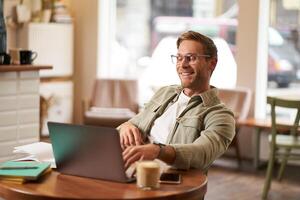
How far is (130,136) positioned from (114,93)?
4.35 m

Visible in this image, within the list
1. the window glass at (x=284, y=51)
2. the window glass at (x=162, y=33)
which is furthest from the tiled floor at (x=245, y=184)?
the window glass at (x=162, y=33)

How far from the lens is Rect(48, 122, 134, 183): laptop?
1.88m

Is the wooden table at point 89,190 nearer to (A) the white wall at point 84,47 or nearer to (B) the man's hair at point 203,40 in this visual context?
(B) the man's hair at point 203,40

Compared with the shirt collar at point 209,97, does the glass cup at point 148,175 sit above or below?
below

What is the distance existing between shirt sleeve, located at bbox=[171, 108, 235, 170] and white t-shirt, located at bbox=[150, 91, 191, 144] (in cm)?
19

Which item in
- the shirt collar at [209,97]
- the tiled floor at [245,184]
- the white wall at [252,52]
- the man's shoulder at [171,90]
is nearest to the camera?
the shirt collar at [209,97]

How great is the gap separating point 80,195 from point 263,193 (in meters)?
3.08

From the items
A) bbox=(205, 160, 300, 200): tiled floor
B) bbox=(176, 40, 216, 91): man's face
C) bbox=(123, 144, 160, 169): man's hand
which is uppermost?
bbox=(176, 40, 216, 91): man's face

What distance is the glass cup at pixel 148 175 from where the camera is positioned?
1.83 meters

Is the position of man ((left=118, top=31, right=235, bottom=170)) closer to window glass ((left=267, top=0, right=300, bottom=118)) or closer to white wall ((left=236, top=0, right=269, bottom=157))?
white wall ((left=236, top=0, right=269, bottom=157))

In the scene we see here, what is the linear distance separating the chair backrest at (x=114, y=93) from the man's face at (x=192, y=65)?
4224mm

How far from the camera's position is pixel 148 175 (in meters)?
1.83

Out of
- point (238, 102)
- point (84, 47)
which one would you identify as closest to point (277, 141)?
point (238, 102)

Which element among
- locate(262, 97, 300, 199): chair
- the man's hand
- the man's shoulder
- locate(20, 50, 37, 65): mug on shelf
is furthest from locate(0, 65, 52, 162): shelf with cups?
the man's hand
